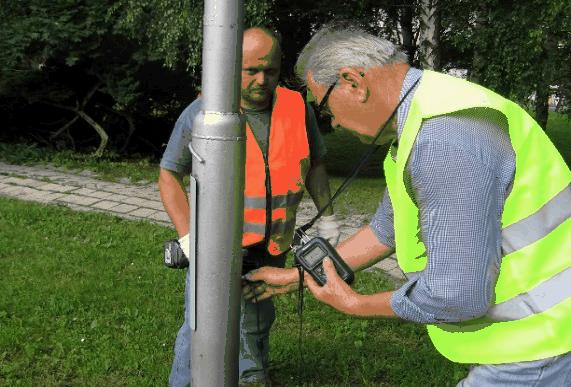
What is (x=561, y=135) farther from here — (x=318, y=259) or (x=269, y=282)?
(x=318, y=259)

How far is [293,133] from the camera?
3.46 m

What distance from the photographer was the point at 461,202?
1.73 metres

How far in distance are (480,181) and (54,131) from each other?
39.3ft

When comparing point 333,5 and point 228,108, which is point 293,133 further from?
point 333,5

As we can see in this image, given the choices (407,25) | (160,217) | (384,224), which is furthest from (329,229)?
(407,25)

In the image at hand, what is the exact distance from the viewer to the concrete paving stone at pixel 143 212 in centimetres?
833

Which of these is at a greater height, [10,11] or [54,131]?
[10,11]

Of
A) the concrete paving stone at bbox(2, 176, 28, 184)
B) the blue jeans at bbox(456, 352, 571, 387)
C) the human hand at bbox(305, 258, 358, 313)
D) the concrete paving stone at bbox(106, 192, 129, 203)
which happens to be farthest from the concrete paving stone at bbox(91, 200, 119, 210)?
the blue jeans at bbox(456, 352, 571, 387)

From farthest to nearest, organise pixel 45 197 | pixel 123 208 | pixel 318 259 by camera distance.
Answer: pixel 45 197 → pixel 123 208 → pixel 318 259

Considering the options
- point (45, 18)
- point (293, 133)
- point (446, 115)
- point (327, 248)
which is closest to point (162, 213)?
point (45, 18)

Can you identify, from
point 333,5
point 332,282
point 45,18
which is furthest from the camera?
point 333,5

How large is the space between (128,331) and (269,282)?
107 inches

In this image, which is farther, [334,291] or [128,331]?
[128,331]

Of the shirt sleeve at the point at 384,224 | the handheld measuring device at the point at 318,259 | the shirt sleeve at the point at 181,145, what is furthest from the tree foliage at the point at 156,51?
the handheld measuring device at the point at 318,259
